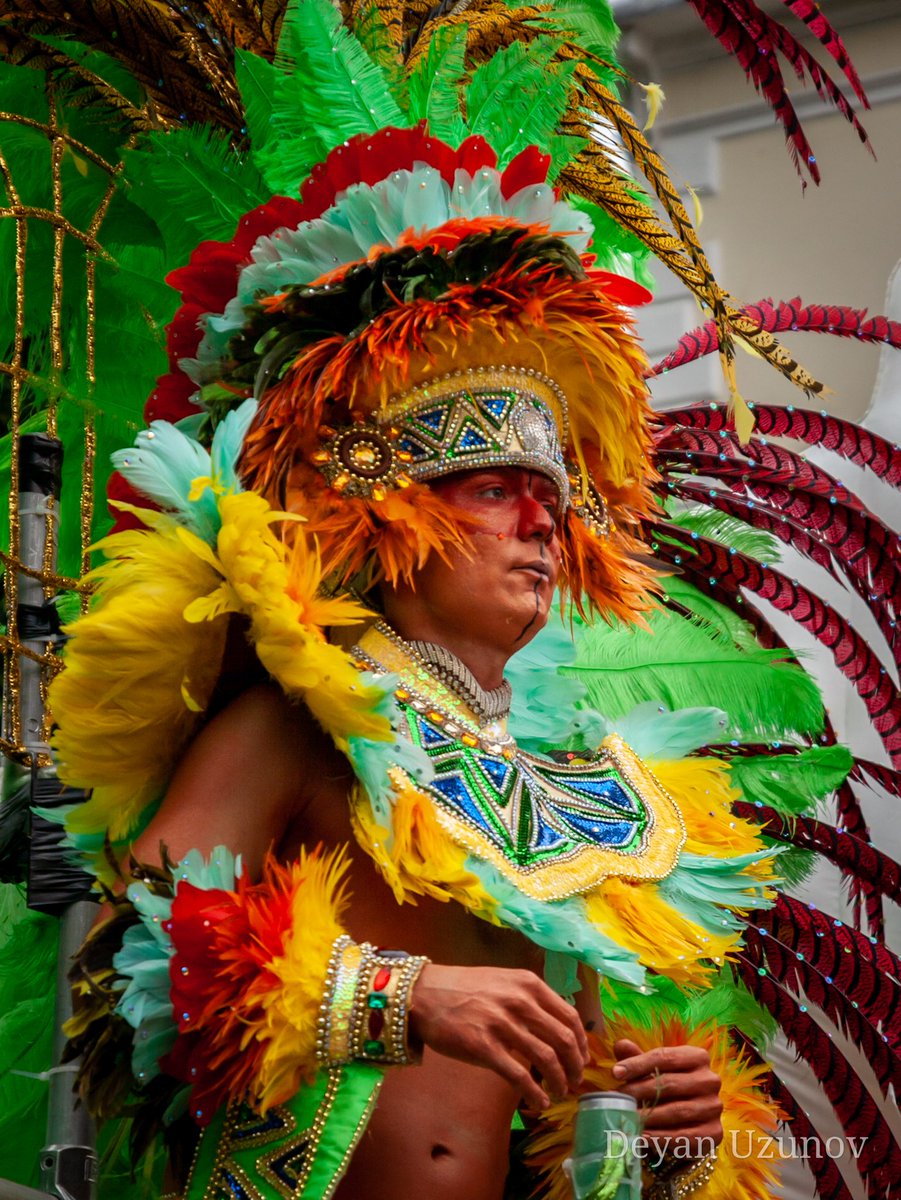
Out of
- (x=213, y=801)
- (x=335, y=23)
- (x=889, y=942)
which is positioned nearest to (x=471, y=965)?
(x=213, y=801)

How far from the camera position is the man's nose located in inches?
88.9

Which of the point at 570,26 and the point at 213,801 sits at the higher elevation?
the point at 570,26

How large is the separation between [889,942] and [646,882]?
1.88m

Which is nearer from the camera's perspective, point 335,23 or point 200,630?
point 200,630

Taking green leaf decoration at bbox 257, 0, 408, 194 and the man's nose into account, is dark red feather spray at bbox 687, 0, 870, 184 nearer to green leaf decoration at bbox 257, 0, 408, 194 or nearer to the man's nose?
green leaf decoration at bbox 257, 0, 408, 194

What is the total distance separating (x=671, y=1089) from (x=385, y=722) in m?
0.56

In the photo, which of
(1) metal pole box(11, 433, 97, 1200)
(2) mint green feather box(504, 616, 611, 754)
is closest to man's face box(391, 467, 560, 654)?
(2) mint green feather box(504, 616, 611, 754)

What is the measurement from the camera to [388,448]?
7.32 ft

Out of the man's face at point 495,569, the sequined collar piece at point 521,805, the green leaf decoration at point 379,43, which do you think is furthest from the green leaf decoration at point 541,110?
the sequined collar piece at point 521,805

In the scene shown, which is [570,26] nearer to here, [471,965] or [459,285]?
[459,285]

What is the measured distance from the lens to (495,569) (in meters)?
2.21

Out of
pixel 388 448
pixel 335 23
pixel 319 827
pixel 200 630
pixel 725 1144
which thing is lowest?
pixel 725 1144

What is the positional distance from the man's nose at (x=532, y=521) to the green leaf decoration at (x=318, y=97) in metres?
0.64

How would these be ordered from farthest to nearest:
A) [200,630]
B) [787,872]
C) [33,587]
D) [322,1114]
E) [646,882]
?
[787,872]
[33,587]
[646,882]
[200,630]
[322,1114]
